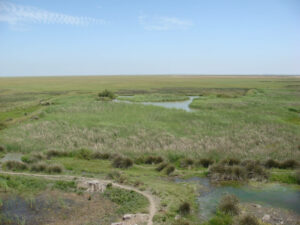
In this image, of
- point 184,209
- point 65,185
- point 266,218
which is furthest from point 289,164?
point 65,185

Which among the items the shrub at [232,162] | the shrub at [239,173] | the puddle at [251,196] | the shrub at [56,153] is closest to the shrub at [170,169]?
the puddle at [251,196]

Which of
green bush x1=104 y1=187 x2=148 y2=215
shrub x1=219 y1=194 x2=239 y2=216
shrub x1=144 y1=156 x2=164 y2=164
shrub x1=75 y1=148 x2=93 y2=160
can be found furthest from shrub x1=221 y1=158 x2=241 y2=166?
shrub x1=75 y1=148 x2=93 y2=160

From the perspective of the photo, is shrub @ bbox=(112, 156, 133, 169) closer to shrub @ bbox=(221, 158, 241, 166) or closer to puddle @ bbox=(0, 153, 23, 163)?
shrub @ bbox=(221, 158, 241, 166)

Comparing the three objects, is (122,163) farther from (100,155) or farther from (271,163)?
(271,163)

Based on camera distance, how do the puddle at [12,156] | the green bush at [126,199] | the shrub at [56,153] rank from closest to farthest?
the green bush at [126,199] → the puddle at [12,156] → the shrub at [56,153]

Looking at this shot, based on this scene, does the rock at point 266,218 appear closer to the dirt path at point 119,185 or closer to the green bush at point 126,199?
the dirt path at point 119,185

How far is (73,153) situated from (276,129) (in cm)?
1946

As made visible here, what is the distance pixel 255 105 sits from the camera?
39.4m

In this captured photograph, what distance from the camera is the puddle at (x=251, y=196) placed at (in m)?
11.4

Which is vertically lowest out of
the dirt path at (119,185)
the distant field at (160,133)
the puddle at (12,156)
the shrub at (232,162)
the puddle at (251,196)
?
the puddle at (251,196)

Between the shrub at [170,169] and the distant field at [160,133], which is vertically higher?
the distant field at [160,133]

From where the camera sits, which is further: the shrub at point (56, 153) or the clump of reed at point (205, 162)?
the shrub at point (56, 153)

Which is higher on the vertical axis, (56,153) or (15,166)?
(56,153)

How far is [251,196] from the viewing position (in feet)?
40.9
